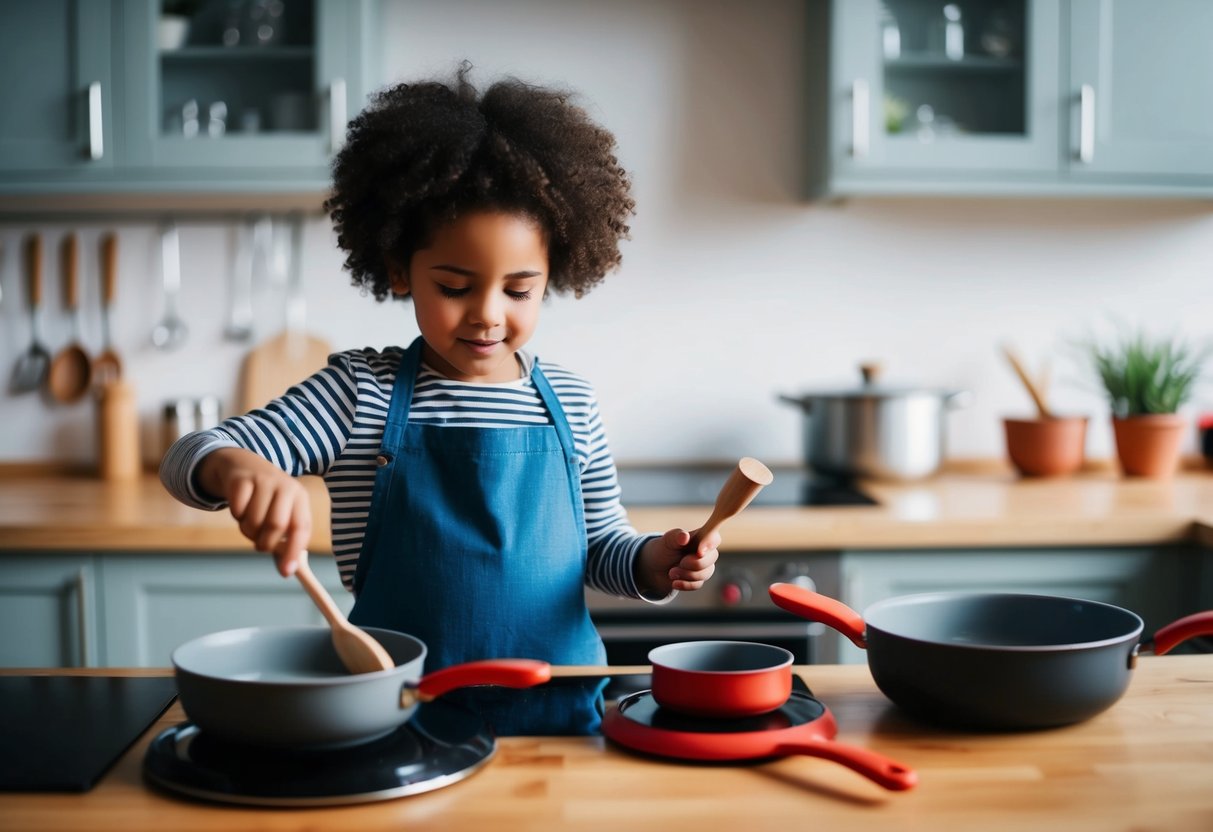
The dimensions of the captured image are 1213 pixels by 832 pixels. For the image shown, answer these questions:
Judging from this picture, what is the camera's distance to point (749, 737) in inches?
31.8

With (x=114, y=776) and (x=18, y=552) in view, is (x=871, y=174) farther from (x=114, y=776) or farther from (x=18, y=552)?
(x=114, y=776)

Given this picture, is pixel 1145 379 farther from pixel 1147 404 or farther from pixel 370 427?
pixel 370 427

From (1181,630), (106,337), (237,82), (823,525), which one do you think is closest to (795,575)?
(823,525)

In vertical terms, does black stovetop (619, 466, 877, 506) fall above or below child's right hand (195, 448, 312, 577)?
below

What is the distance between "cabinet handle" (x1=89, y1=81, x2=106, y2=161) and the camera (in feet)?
6.87

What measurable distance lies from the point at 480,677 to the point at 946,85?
1842 millimetres

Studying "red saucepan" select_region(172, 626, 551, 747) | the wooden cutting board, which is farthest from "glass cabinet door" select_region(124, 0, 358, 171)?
"red saucepan" select_region(172, 626, 551, 747)

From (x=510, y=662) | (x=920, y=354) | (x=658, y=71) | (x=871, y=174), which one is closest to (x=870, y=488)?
(x=920, y=354)

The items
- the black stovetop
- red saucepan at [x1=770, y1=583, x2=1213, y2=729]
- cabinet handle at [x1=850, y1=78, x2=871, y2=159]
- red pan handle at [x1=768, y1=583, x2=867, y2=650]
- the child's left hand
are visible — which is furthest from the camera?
cabinet handle at [x1=850, y1=78, x2=871, y2=159]

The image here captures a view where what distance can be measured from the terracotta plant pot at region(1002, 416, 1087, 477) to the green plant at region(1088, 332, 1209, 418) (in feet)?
0.29

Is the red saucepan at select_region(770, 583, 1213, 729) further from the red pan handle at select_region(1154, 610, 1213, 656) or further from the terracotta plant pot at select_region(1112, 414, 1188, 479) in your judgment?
the terracotta plant pot at select_region(1112, 414, 1188, 479)

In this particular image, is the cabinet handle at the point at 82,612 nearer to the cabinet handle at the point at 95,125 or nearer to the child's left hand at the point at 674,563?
the cabinet handle at the point at 95,125

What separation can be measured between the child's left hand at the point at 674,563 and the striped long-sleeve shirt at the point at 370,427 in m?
0.03

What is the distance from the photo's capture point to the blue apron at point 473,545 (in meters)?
1.17
